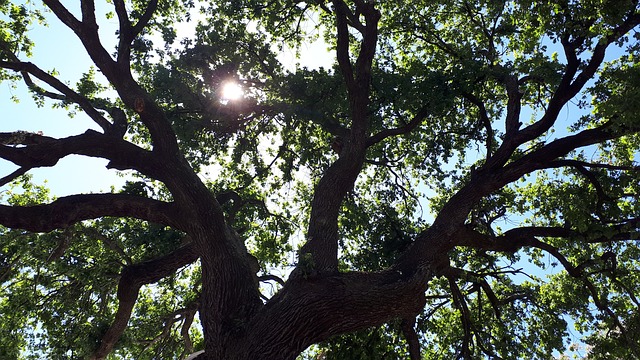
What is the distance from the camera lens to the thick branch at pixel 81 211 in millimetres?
5424

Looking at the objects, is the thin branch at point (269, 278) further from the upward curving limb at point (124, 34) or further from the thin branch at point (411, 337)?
the upward curving limb at point (124, 34)

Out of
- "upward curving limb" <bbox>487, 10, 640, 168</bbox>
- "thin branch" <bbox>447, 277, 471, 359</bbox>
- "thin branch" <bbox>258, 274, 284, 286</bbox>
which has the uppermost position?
"upward curving limb" <bbox>487, 10, 640, 168</bbox>

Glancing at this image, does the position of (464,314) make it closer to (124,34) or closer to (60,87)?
(124,34)

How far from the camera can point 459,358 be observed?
9.19 meters

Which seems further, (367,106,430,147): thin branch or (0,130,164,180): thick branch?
(367,106,430,147): thin branch

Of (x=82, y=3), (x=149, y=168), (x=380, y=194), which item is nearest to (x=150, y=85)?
(x=82, y=3)

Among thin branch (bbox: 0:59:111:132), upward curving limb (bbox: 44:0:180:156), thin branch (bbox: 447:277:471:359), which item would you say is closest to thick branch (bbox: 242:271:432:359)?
upward curving limb (bbox: 44:0:180:156)

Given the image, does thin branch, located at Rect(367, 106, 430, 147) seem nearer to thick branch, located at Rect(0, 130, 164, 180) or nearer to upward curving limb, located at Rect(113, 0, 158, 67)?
thick branch, located at Rect(0, 130, 164, 180)

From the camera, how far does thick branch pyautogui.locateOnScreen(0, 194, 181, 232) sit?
17.8 feet

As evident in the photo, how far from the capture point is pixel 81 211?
575cm

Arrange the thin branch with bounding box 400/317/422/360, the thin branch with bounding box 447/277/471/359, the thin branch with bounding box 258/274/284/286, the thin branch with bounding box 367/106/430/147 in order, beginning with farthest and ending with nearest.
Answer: the thin branch with bounding box 258/274/284/286
the thin branch with bounding box 447/277/471/359
the thin branch with bounding box 367/106/430/147
the thin branch with bounding box 400/317/422/360

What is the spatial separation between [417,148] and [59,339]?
32.2 ft

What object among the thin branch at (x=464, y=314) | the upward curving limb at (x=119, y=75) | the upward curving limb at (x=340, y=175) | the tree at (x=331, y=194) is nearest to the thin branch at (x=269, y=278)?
the tree at (x=331, y=194)

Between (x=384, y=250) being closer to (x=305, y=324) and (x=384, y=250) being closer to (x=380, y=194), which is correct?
(x=380, y=194)
